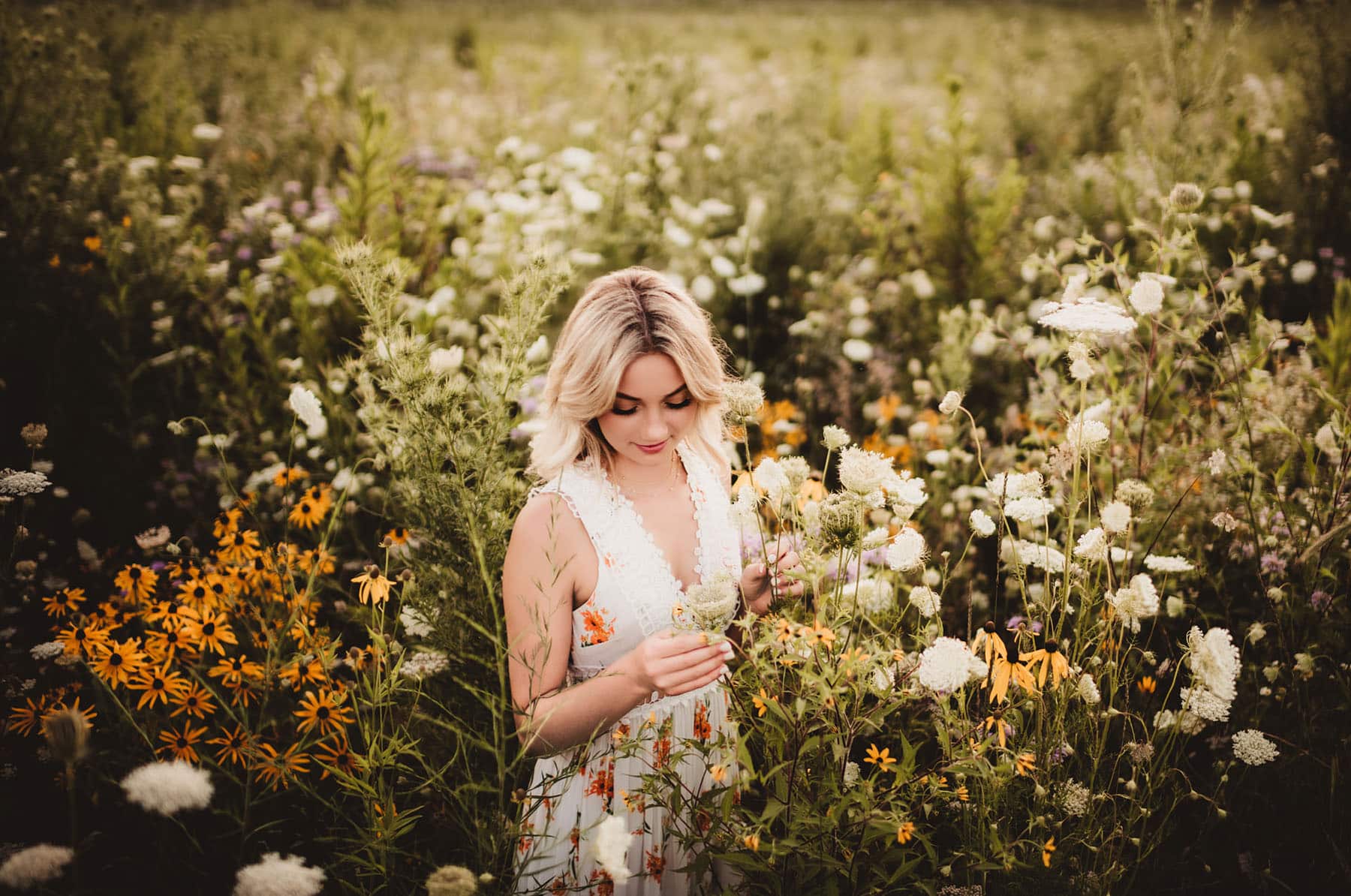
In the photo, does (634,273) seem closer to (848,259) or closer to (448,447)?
(448,447)

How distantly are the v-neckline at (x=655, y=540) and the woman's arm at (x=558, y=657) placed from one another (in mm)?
130

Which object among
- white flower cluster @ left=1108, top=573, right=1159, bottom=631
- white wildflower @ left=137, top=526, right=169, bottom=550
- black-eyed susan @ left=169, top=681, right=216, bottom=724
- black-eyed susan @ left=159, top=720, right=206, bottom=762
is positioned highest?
white wildflower @ left=137, top=526, right=169, bottom=550

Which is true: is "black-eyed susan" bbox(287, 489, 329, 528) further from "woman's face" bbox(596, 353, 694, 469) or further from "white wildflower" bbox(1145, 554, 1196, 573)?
"white wildflower" bbox(1145, 554, 1196, 573)

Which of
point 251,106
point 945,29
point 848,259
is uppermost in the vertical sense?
point 945,29

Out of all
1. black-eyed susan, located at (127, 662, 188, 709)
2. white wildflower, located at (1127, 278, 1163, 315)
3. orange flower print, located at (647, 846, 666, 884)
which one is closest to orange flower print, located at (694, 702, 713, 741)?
orange flower print, located at (647, 846, 666, 884)

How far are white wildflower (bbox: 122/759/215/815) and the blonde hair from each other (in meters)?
0.91

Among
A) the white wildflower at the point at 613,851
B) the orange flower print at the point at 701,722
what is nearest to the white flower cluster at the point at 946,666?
the white wildflower at the point at 613,851

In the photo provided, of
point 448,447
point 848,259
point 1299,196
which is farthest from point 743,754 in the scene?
point 1299,196

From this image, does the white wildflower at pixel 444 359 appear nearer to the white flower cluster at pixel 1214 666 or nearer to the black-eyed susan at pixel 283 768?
the black-eyed susan at pixel 283 768

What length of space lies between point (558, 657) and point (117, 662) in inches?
39.9

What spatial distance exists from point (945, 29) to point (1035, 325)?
481 inches

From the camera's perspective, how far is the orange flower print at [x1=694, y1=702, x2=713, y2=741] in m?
1.75

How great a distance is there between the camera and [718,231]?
4.41 metres

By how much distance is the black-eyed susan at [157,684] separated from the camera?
5.71 feet
